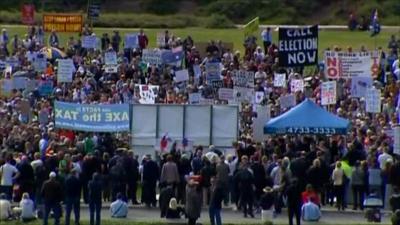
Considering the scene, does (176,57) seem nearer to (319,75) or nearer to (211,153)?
(319,75)

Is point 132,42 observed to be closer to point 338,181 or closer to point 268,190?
point 338,181

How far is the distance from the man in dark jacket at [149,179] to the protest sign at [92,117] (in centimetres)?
330

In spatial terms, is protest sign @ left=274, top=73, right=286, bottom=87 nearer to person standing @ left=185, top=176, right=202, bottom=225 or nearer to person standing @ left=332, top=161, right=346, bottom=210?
person standing @ left=332, top=161, right=346, bottom=210

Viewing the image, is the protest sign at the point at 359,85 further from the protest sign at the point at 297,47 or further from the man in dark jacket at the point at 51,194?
the man in dark jacket at the point at 51,194

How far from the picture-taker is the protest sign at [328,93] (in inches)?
1887

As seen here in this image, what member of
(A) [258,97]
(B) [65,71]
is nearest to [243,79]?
(A) [258,97]

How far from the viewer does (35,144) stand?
43688mm

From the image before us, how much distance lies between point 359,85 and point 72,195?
13.5 m

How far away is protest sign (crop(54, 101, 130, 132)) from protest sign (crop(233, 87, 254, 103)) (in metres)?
5.44

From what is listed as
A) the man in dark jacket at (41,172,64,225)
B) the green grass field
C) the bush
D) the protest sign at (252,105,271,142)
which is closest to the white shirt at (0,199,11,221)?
the man in dark jacket at (41,172,64,225)

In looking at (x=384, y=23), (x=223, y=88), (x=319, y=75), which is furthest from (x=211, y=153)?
(x=384, y=23)

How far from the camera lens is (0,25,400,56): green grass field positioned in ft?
242

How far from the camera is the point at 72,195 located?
3900 centimetres

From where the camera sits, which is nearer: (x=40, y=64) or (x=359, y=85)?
(x=359, y=85)
